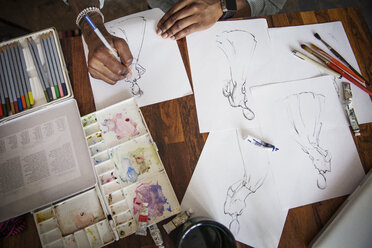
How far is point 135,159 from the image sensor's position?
0.57 metres

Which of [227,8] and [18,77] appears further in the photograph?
[227,8]

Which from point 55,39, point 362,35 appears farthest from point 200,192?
point 362,35

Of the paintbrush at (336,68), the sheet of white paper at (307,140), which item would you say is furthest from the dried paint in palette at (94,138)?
the paintbrush at (336,68)

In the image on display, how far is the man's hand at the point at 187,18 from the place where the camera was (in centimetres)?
67

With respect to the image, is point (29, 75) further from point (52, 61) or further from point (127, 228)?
point (127, 228)

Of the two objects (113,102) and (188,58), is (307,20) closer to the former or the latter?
(188,58)

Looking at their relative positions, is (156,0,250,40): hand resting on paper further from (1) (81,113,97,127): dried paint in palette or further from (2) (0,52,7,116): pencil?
(2) (0,52,7,116): pencil

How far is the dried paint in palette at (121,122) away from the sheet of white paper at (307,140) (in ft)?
1.22

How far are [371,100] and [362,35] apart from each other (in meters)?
0.25

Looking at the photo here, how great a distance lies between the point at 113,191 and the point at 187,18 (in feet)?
1.91

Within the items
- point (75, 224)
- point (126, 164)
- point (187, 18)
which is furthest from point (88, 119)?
point (187, 18)

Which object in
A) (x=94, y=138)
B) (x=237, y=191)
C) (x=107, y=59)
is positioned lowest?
(x=237, y=191)

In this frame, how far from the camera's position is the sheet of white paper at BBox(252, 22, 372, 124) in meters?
0.66

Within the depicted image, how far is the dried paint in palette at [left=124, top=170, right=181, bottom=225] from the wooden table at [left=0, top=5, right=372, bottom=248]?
4cm
